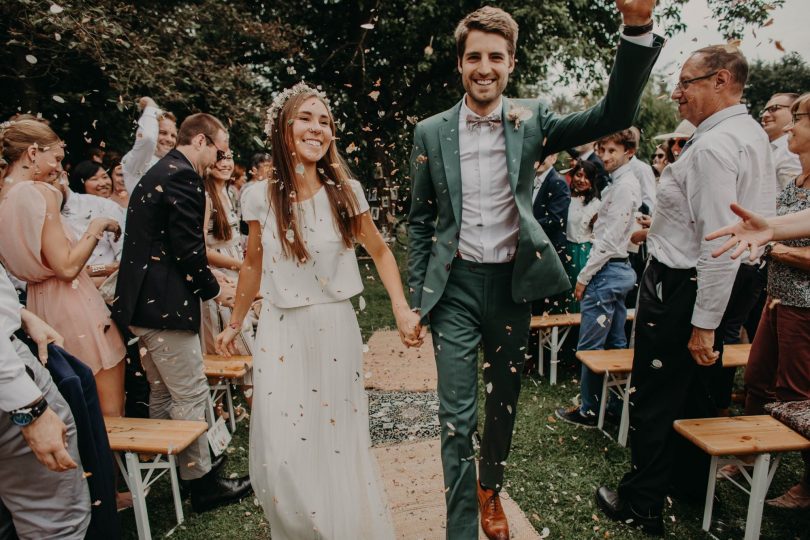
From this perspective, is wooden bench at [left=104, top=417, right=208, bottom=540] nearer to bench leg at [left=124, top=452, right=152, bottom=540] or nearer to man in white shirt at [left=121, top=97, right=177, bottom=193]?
bench leg at [left=124, top=452, right=152, bottom=540]

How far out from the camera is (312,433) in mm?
2590

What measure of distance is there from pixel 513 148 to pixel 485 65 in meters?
0.42

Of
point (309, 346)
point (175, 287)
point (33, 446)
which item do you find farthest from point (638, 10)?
point (175, 287)

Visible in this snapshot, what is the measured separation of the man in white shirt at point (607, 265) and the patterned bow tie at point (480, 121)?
1933 millimetres

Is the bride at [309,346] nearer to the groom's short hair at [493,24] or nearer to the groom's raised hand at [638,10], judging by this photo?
the groom's short hair at [493,24]

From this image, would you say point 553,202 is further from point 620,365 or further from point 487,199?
point 487,199

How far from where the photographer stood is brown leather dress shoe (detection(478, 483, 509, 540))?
9.35ft

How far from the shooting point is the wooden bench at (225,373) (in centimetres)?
397

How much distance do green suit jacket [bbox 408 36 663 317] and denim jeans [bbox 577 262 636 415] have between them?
181 cm

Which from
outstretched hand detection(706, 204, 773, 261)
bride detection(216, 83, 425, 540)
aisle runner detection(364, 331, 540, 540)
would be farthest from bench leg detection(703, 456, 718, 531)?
bride detection(216, 83, 425, 540)

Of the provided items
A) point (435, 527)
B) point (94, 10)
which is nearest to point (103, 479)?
point (435, 527)

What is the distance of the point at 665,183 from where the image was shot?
2.82 meters

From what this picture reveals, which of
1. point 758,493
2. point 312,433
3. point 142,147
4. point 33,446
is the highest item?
point 142,147

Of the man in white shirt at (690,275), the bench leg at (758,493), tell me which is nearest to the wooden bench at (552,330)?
the man in white shirt at (690,275)
